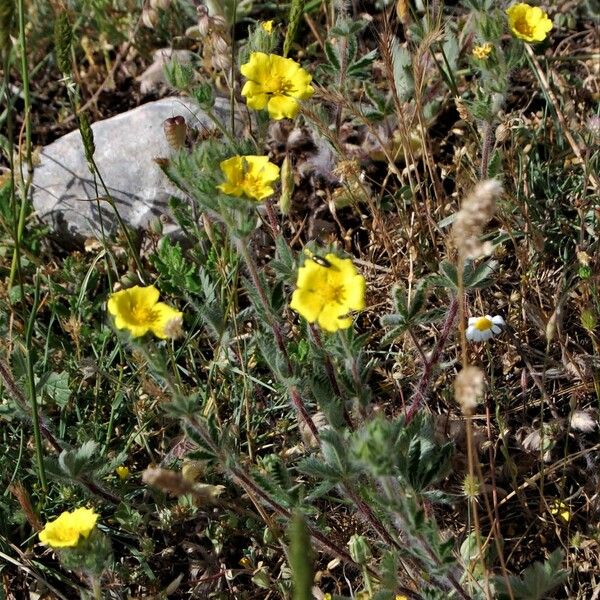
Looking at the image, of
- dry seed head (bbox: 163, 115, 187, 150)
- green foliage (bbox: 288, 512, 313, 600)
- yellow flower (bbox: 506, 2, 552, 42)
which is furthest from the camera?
yellow flower (bbox: 506, 2, 552, 42)

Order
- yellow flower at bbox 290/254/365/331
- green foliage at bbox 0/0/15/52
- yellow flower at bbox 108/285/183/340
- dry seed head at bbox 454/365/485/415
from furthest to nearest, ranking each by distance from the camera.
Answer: yellow flower at bbox 108/285/183/340
yellow flower at bbox 290/254/365/331
green foliage at bbox 0/0/15/52
dry seed head at bbox 454/365/485/415

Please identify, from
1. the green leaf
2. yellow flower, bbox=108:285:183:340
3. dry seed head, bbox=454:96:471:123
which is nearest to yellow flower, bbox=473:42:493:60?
dry seed head, bbox=454:96:471:123

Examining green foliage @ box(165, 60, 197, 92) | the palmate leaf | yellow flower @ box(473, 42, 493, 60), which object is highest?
yellow flower @ box(473, 42, 493, 60)

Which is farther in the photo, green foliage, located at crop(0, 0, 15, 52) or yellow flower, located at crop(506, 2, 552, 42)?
yellow flower, located at crop(506, 2, 552, 42)

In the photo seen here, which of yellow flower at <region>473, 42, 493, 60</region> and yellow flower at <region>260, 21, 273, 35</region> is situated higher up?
yellow flower at <region>473, 42, 493, 60</region>

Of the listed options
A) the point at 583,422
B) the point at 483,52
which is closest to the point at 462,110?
the point at 483,52

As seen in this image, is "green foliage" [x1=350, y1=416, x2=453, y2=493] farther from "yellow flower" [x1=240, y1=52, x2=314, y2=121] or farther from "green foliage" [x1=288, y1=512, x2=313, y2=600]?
"yellow flower" [x1=240, y1=52, x2=314, y2=121]

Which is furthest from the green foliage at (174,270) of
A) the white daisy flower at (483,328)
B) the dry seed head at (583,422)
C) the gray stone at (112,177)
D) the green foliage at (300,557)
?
the green foliage at (300,557)
